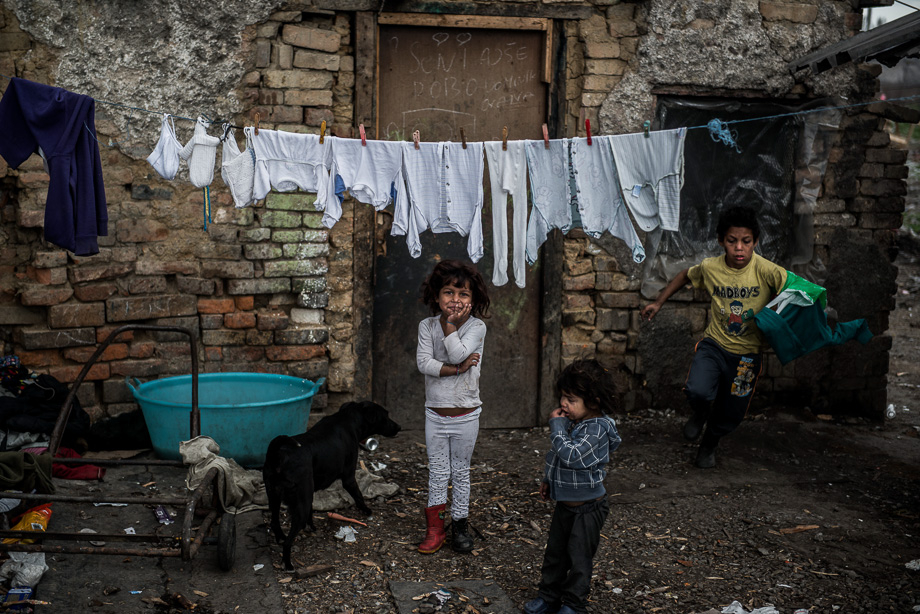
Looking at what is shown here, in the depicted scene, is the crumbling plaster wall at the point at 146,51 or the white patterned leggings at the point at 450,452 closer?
the white patterned leggings at the point at 450,452

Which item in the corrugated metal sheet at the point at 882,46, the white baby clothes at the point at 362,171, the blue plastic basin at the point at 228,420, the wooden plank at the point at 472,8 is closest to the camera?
the white baby clothes at the point at 362,171

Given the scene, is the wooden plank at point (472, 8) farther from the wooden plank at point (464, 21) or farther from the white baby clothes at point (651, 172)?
the white baby clothes at point (651, 172)

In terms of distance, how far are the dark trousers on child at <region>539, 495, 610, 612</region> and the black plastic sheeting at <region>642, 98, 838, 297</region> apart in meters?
3.27

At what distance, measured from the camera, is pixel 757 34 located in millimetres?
6406

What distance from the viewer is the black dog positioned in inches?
159

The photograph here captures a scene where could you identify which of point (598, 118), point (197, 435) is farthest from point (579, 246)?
point (197, 435)

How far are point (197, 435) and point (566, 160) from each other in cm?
263

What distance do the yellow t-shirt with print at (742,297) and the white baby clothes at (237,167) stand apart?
298 cm

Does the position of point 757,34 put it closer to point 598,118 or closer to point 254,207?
point 598,118

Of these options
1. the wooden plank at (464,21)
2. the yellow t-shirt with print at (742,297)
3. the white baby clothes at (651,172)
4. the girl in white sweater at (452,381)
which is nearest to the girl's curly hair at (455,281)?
the girl in white sweater at (452,381)

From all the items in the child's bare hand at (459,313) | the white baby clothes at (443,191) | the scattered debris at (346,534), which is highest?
the white baby clothes at (443,191)

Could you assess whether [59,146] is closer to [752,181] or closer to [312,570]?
[312,570]

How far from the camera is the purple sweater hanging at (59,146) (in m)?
4.01

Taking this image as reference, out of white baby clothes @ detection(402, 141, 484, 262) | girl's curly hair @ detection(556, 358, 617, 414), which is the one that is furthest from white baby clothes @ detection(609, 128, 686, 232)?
girl's curly hair @ detection(556, 358, 617, 414)
